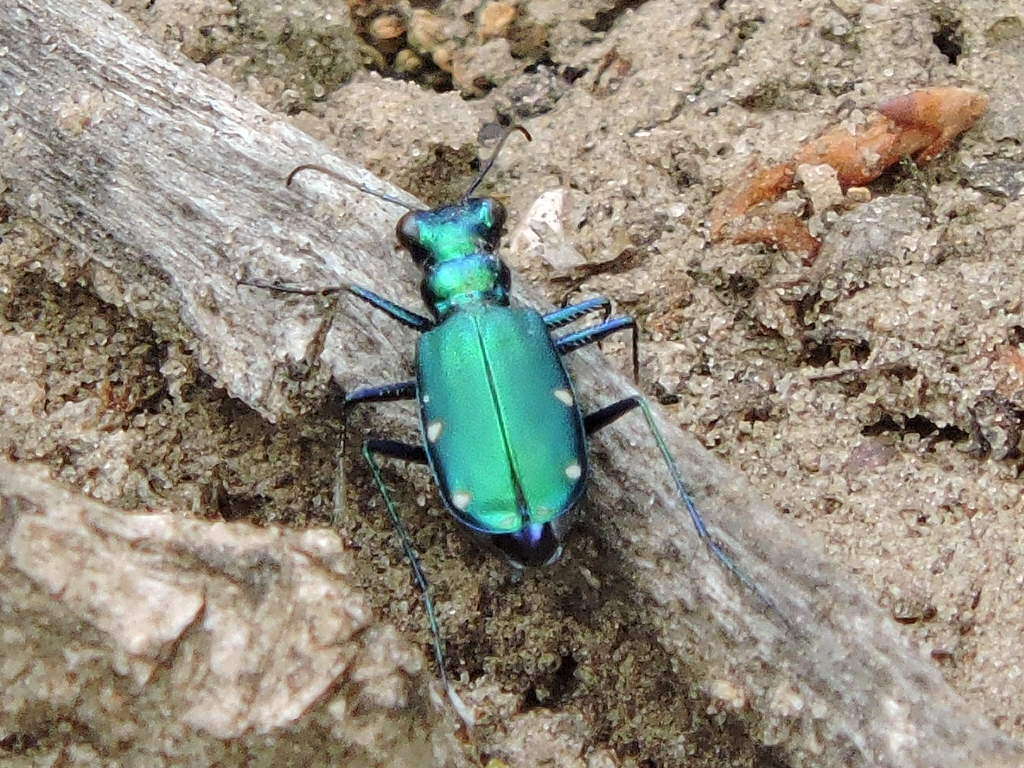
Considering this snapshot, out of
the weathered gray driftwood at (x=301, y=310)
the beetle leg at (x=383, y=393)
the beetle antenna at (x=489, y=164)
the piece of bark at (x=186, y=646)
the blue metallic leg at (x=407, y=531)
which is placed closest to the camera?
the piece of bark at (x=186, y=646)

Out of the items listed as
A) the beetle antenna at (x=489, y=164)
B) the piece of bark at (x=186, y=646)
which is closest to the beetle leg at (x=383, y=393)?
the piece of bark at (x=186, y=646)

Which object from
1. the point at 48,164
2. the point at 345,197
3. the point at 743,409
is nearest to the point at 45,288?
the point at 48,164

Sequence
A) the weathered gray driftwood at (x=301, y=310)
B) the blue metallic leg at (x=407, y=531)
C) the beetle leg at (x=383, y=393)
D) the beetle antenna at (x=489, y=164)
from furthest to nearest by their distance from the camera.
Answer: the beetle antenna at (x=489, y=164), the beetle leg at (x=383, y=393), the blue metallic leg at (x=407, y=531), the weathered gray driftwood at (x=301, y=310)

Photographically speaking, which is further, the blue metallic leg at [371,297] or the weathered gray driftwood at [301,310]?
the blue metallic leg at [371,297]

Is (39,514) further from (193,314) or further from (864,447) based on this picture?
(864,447)

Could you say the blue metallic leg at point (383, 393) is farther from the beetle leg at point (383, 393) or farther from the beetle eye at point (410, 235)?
the beetle eye at point (410, 235)

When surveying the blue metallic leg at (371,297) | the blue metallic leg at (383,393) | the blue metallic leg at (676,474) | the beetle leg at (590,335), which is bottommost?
the blue metallic leg at (676,474)

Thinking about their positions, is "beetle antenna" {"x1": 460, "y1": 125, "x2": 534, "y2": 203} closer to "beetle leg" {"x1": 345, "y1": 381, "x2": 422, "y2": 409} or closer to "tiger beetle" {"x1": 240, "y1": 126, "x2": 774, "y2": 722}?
"tiger beetle" {"x1": 240, "y1": 126, "x2": 774, "y2": 722}

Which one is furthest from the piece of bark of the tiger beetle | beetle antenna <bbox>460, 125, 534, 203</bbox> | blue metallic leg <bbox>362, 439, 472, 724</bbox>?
beetle antenna <bbox>460, 125, 534, 203</bbox>
